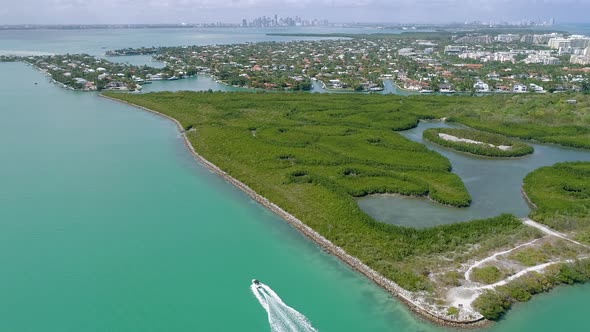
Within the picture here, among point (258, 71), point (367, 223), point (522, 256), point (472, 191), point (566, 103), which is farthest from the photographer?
point (258, 71)

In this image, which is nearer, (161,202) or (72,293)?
(72,293)

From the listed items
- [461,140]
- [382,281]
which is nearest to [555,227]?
[382,281]

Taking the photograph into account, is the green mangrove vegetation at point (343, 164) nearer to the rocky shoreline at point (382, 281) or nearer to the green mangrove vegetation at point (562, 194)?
the rocky shoreline at point (382, 281)

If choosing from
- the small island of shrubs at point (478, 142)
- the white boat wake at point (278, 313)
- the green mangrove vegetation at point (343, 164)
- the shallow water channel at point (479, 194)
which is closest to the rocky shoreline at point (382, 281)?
the green mangrove vegetation at point (343, 164)

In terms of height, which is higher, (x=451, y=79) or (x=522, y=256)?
(x=451, y=79)

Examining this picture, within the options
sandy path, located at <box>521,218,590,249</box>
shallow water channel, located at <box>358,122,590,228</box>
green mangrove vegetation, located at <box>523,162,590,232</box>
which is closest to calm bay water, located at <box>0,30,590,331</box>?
sandy path, located at <box>521,218,590,249</box>

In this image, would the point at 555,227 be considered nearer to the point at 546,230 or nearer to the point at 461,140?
the point at 546,230

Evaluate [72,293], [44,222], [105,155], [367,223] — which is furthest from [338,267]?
[105,155]

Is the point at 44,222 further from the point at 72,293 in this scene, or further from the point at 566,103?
the point at 566,103
